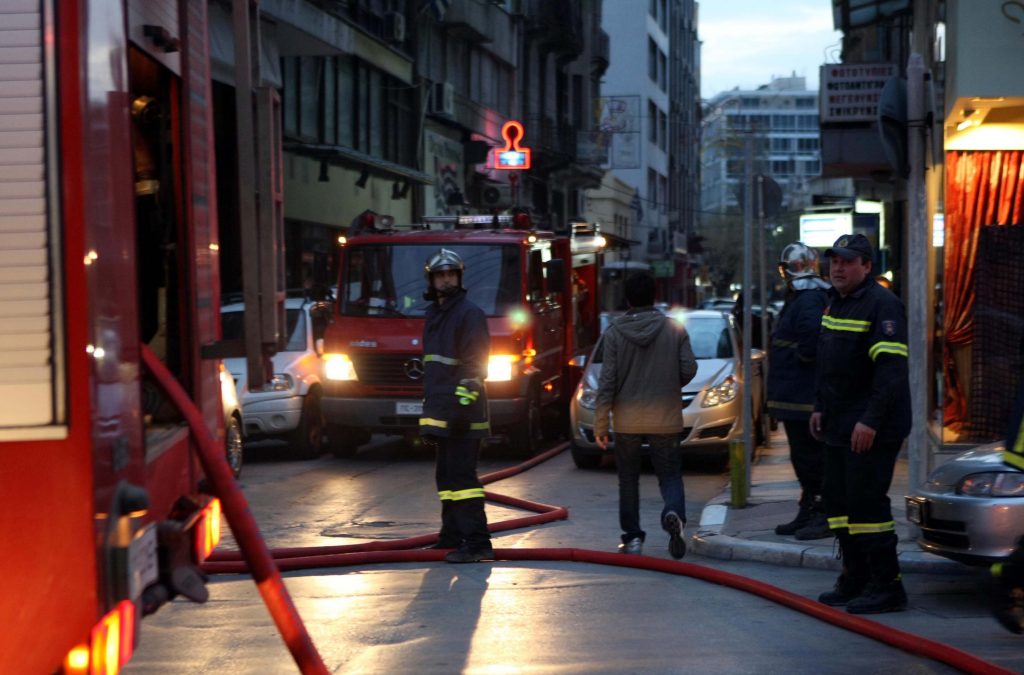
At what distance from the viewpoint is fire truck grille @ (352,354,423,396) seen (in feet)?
52.1

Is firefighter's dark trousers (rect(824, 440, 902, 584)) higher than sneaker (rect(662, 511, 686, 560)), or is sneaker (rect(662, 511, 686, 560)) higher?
firefighter's dark trousers (rect(824, 440, 902, 584))

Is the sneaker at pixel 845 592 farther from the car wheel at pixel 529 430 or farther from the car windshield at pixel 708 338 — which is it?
the car wheel at pixel 529 430

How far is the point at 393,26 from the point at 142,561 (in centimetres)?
3040

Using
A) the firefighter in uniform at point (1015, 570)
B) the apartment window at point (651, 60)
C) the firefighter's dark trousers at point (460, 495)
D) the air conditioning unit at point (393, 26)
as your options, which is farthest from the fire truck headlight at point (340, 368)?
the apartment window at point (651, 60)

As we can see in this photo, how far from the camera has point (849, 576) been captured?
25.7ft

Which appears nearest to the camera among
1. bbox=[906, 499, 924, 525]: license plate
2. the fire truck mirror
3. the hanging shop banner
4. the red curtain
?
bbox=[906, 499, 924, 525]: license plate

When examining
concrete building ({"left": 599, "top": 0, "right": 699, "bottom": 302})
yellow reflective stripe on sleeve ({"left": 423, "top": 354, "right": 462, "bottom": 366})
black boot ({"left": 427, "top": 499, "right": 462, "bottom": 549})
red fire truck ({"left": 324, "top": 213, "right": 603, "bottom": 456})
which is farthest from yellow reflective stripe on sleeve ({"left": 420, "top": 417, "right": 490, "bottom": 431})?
concrete building ({"left": 599, "top": 0, "right": 699, "bottom": 302})

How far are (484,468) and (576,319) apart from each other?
14.6ft

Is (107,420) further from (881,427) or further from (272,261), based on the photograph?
(881,427)

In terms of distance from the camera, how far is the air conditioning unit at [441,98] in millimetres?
36156

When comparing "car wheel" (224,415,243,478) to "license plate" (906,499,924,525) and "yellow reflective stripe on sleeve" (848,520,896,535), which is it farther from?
"yellow reflective stripe on sleeve" (848,520,896,535)

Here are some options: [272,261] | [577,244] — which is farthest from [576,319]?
[272,261]

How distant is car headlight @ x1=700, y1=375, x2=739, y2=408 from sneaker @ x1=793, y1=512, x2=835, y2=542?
16.3 feet

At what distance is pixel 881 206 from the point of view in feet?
111
